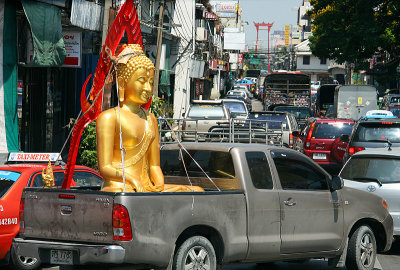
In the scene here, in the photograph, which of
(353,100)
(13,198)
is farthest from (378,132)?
(353,100)

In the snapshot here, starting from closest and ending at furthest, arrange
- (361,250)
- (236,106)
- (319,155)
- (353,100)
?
(361,250) < (319,155) < (236,106) < (353,100)

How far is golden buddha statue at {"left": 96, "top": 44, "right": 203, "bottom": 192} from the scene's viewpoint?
7.90 m

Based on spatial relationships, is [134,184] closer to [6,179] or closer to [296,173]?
[296,173]

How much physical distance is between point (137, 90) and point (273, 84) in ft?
133

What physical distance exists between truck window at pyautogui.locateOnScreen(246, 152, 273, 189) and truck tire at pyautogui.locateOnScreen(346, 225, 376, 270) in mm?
1691

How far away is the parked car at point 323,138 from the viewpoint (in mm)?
21759

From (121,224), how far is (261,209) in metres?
1.98

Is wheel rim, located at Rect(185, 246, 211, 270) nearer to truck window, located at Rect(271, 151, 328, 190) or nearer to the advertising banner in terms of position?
truck window, located at Rect(271, 151, 328, 190)

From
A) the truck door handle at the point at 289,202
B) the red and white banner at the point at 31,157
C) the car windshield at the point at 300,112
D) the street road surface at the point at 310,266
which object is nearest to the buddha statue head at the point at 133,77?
the truck door handle at the point at 289,202

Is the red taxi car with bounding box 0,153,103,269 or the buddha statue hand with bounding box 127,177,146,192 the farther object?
the red taxi car with bounding box 0,153,103,269

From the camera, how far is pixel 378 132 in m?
17.6

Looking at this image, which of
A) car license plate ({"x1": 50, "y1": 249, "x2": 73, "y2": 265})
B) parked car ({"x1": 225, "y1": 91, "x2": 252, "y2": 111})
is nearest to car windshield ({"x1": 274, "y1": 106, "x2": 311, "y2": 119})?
parked car ({"x1": 225, "y1": 91, "x2": 252, "y2": 111})

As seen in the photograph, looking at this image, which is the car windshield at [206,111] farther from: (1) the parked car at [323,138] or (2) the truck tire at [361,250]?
(2) the truck tire at [361,250]

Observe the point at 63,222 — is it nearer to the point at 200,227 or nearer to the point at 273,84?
the point at 200,227
